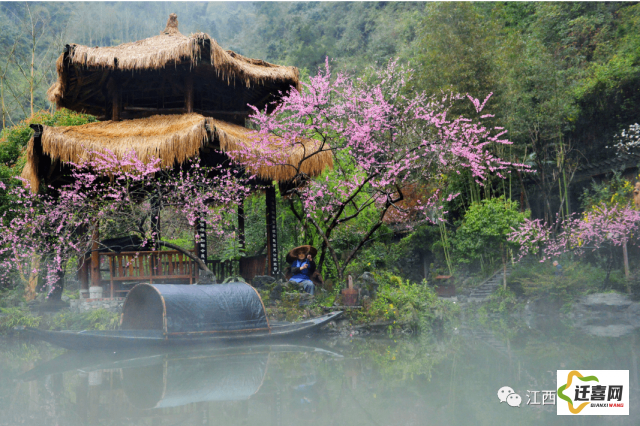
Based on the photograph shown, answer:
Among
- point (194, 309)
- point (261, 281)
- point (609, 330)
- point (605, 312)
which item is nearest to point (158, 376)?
point (194, 309)

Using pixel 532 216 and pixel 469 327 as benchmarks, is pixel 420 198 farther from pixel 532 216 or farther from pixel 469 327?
pixel 469 327

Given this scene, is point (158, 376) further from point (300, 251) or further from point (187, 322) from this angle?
point (300, 251)

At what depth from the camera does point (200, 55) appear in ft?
28.1

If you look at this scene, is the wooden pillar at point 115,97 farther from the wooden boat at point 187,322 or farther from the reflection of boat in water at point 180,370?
the reflection of boat in water at point 180,370

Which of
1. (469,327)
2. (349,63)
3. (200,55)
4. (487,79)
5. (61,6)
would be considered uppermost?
(61,6)

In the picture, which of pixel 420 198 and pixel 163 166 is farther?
pixel 420 198

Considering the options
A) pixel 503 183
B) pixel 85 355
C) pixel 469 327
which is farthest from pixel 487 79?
pixel 85 355

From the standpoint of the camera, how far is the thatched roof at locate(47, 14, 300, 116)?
8.66 meters

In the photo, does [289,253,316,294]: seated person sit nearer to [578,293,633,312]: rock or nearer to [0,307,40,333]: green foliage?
[0,307,40,333]: green foliage

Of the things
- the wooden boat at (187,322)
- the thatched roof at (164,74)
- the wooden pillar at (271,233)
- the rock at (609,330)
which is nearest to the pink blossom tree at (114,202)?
the wooden pillar at (271,233)

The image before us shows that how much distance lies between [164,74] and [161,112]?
844mm

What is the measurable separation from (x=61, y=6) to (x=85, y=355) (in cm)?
3358

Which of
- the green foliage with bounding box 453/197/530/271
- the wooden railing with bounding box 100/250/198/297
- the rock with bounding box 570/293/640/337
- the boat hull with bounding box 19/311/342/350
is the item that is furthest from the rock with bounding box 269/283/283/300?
the green foliage with bounding box 453/197/530/271

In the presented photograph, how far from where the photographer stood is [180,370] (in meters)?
5.57
